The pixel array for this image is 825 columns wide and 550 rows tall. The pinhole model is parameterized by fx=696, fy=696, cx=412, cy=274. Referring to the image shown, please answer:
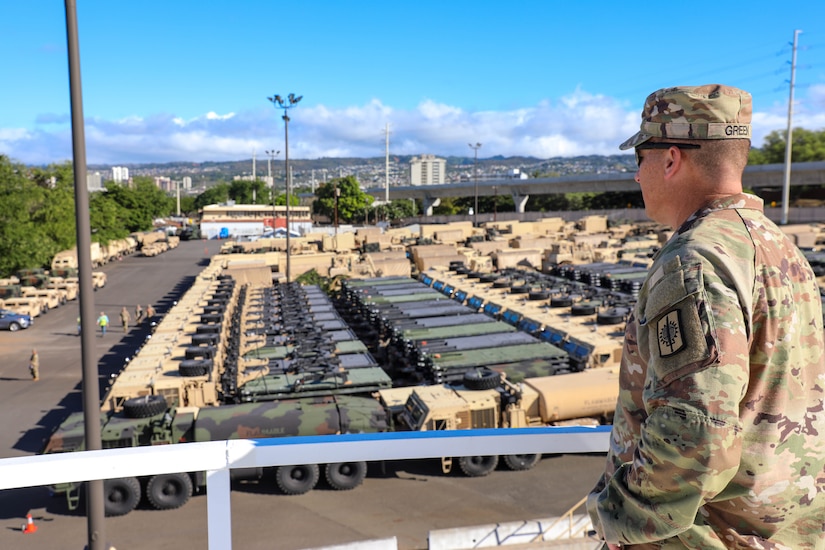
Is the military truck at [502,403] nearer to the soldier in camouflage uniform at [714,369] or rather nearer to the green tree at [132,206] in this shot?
the soldier in camouflage uniform at [714,369]

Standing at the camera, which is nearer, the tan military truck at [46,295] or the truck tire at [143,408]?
the truck tire at [143,408]

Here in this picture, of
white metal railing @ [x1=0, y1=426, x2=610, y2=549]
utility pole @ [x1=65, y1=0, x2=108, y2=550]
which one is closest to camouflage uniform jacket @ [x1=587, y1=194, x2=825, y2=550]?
white metal railing @ [x1=0, y1=426, x2=610, y2=549]

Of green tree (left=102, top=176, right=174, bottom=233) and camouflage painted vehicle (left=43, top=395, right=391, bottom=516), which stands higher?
green tree (left=102, top=176, right=174, bottom=233)

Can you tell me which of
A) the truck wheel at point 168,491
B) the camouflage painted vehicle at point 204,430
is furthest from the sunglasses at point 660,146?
the truck wheel at point 168,491

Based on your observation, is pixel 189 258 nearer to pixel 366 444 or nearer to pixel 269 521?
pixel 269 521

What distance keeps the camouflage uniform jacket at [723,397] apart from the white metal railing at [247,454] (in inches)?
41.4

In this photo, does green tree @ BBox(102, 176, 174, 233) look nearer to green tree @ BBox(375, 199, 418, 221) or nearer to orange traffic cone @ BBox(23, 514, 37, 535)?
green tree @ BBox(375, 199, 418, 221)

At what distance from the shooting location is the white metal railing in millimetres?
2525

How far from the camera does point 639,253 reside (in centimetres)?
4441

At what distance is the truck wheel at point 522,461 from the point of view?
1316cm

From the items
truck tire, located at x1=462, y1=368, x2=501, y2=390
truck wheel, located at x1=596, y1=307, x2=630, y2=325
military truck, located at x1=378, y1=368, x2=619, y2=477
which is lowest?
military truck, located at x1=378, y1=368, x2=619, y2=477

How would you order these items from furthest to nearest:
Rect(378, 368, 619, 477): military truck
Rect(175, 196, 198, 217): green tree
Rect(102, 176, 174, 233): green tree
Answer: Rect(175, 196, 198, 217): green tree → Rect(102, 176, 174, 233): green tree → Rect(378, 368, 619, 477): military truck

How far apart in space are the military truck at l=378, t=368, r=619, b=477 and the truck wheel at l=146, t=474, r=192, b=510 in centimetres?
444

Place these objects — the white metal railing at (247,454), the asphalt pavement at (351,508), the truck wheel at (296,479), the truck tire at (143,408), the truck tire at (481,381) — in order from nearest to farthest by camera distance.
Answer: the white metal railing at (247,454) → the asphalt pavement at (351,508) → the truck wheel at (296,479) → the truck tire at (143,408) → the truck tire at (481,381)
